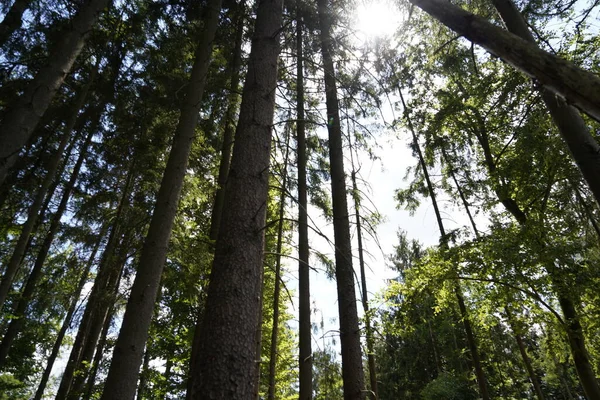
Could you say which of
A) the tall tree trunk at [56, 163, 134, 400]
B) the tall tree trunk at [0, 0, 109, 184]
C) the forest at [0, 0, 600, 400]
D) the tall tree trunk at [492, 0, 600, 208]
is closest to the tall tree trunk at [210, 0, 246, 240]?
the forest at [0, 0, 600, 400]

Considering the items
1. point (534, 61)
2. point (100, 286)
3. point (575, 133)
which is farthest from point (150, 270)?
point (100, 286)

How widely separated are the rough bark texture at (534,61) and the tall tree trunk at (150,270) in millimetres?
3751

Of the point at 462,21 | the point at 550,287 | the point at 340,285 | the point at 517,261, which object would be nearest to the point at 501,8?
the point at 462,21

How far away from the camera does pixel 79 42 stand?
4.38 meters

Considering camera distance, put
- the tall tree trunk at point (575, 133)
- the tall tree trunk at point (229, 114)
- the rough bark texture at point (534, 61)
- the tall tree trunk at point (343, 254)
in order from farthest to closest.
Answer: the tall tree trunk at point (229, 114) < the tall tree trunk at point (343, 254) < the tall tree trunk at point (575, 133) < the rough bark texture at point (534, 61)

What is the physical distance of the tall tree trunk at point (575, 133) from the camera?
Answer: 2984mm

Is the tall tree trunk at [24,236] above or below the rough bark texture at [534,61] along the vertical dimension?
above

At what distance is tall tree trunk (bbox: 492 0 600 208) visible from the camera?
9.79 feet

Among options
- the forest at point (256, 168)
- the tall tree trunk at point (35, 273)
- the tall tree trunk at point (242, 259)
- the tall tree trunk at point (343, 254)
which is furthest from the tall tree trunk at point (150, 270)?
the tall tree trunk at point (35, 273)

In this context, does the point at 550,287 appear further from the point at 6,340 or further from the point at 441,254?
the point at 6,340

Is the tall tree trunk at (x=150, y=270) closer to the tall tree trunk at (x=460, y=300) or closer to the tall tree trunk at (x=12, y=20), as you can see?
the tall tree trunk at (x=12, y=20)

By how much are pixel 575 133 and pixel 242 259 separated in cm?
362

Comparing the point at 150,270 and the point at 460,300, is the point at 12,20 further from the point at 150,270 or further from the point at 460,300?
the point at 460,300

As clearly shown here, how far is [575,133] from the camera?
328 cm
